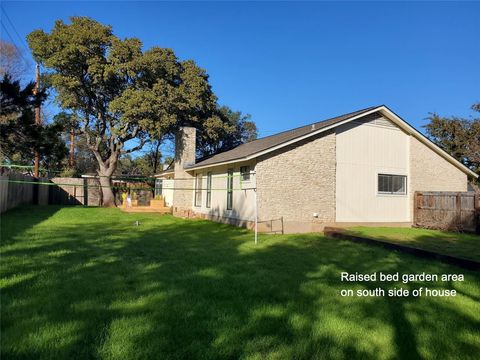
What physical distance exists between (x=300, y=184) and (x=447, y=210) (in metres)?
6.63

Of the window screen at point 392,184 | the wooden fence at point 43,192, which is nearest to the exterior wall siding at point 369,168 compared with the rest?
→ the window screen at point 392,184

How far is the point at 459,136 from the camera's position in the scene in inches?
1064

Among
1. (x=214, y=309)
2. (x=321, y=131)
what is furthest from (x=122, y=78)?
(x=214, y=309)

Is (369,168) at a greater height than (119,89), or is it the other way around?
(119,89)

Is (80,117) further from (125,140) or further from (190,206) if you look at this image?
(190,206)

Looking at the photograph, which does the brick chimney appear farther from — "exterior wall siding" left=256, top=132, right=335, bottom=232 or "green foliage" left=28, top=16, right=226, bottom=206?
"exterior wall siding" left=256, top=132, right=335, bottom=232

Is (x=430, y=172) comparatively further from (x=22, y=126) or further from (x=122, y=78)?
(x=122, y=78)

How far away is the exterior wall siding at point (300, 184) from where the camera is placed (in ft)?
43.9

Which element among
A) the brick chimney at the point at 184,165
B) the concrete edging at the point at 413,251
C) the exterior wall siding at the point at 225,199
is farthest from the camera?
the brick chimney at the point at 184,165

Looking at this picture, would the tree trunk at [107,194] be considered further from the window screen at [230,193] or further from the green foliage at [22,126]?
the window screen at [230,193]

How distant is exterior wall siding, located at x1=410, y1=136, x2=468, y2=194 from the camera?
1694cm

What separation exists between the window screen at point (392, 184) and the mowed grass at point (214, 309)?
27.7 ft

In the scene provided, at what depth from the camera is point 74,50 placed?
21.4 m

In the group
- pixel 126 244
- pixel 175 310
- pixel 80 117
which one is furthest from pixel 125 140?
pixel 175 310
